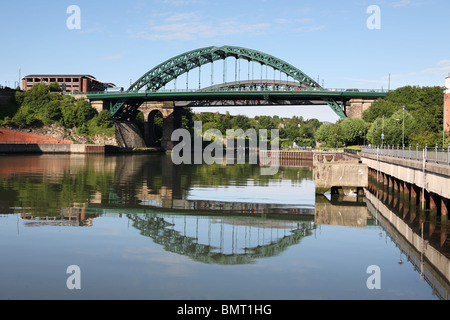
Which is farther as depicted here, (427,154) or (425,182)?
(427,154)

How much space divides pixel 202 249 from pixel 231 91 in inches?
4115

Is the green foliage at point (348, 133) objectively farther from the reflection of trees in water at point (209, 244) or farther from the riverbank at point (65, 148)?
the reflection of trees in water at point (209, 244)

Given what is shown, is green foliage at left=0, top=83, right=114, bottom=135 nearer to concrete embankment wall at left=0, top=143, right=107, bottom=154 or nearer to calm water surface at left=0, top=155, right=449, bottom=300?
concrete embankment wall at left=0, top=143, right=107, bottom=154

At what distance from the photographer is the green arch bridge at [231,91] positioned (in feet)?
390

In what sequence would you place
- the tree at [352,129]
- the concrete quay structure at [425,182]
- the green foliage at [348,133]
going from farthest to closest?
the green foliage at [348,133], the tree at [352,129], the concrete quay structure at [425,182]

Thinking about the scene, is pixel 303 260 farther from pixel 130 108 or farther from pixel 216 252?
pixel 130 108

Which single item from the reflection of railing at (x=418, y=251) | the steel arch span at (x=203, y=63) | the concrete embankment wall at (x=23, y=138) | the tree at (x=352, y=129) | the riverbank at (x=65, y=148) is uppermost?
the steel arch span at (x=203, y=63)

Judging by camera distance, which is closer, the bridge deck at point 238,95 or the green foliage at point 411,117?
the green foliage at point 411,117

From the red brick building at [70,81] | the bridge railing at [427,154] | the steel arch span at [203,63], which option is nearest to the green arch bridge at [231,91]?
the steel arch span at [203,63]

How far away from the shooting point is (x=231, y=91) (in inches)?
4766

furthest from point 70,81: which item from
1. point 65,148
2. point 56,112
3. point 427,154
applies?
point 427,154

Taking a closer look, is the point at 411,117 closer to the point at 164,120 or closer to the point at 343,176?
the point at 343,176

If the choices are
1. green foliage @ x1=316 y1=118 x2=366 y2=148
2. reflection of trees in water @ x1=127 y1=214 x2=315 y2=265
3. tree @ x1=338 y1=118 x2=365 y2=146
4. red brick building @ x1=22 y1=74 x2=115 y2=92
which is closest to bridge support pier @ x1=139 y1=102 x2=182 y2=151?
green foliage @ x1=316 y1=118 x2=366 y2=148
